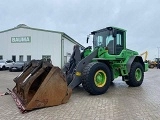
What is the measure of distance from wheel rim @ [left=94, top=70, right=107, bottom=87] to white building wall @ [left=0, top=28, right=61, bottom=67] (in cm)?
2141

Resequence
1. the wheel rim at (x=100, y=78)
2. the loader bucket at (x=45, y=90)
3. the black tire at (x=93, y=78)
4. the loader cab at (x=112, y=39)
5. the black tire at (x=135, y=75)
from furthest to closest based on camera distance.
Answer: the black tire at (x=135, y=75)
the loader cab at (x=112, y=39)
the wheel rim at (x=100, y=78)
the black tire at (x=93, y=78)
the loader bucket at (x=45, y=90)

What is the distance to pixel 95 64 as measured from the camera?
7.96m

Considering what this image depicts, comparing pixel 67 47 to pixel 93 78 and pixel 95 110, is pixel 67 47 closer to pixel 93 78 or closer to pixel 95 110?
pixel 93 78

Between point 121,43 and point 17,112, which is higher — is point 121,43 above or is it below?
above

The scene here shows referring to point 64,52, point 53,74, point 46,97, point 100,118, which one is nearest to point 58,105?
point 46,97

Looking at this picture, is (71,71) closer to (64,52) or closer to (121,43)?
(121,43)

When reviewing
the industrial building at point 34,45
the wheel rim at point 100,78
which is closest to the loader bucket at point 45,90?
the wheel rim at point 100,78

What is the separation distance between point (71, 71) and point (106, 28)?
2645 mm

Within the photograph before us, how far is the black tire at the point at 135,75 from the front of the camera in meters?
10.0

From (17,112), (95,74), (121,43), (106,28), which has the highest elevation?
(106,28)

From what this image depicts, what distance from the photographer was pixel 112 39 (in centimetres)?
962

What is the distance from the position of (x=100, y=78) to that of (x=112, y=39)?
7.27 feet

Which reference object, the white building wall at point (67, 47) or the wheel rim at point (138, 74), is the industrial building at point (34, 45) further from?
the wheel rim at point (138, 74)

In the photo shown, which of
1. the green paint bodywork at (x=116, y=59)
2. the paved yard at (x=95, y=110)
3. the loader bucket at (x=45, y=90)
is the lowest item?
the paved yard at (x=95, y=110)
